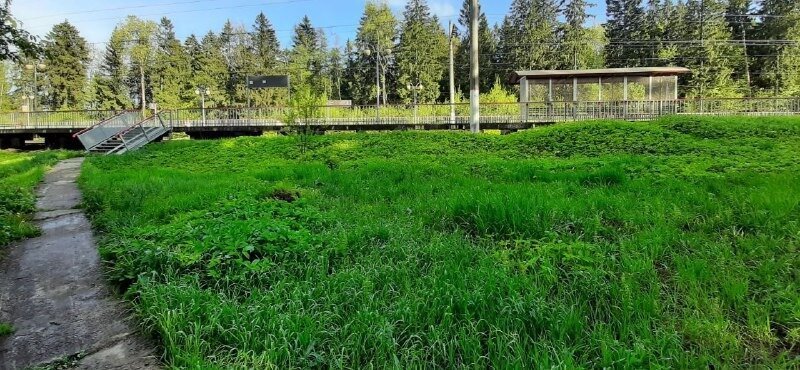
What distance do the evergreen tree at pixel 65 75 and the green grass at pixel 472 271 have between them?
60.6 meters

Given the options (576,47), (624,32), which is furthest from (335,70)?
(624,32)

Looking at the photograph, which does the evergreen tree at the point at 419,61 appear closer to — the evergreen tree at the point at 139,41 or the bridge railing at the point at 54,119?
the evergreen tree at the point at 139,41

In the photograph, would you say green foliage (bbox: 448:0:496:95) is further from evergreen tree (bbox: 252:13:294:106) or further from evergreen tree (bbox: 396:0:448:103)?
evergreen tree (bbox: 252:13:294:106)

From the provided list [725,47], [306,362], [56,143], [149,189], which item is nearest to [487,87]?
[725,47]

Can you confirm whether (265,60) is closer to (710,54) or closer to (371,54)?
(371,54)

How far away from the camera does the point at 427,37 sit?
185 ft

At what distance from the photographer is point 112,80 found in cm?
5809

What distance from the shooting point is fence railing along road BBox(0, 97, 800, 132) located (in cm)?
2023

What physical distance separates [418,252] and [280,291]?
3.99ft

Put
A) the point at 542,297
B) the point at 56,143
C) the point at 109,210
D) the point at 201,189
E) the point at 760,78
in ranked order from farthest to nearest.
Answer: the point at 760,78
the point at 56,143
the point at 201,189
the point at 109,210
the point at 542,297

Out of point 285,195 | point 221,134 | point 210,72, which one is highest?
point 210,72

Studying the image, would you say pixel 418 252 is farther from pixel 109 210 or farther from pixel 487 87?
pixel 487 87

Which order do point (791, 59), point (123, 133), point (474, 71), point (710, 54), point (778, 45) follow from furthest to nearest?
point (778, 45), point (710, 54), point (791, 59), point (123, 133), point (474, 71)

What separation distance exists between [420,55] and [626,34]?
23.0 metres
